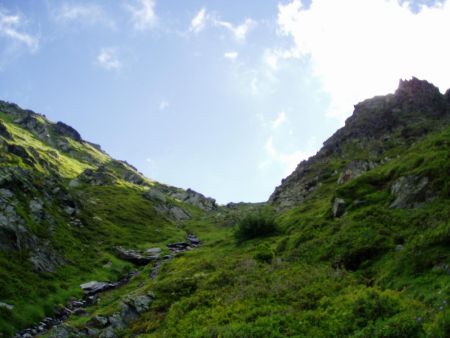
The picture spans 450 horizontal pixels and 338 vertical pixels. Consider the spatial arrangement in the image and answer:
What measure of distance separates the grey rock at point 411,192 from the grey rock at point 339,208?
590 centimetres

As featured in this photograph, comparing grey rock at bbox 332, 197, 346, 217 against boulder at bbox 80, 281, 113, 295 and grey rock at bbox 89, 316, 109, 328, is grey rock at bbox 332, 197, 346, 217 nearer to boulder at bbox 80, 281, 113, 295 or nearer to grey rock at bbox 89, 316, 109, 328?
grey rock at bbox 89, 316, 109, 328

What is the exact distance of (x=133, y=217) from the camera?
4035 inches

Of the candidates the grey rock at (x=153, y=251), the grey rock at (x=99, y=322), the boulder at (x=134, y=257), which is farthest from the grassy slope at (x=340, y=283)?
the grey rock at (x=153, y=251)

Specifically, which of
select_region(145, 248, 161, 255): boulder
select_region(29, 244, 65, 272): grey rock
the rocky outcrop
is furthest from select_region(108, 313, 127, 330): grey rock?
the rocky outcrop

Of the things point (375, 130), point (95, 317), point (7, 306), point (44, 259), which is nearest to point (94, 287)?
point (44, 259)

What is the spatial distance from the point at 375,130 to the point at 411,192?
10208cm

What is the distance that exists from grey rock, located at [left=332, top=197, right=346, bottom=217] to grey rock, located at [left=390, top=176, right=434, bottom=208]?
5901 mm

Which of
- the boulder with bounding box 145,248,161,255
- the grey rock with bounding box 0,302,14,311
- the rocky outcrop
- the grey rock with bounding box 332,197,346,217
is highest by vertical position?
the rocky outcrop

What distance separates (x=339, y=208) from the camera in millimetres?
42219

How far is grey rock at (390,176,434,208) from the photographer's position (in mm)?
31969

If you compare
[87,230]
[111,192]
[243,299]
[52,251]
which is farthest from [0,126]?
[243,299]

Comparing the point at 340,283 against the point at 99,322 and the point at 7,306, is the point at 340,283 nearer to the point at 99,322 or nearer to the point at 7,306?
the point at 99,322

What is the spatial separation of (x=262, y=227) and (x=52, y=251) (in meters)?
26.5

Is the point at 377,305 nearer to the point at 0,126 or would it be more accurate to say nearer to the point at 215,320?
the point at 215,320
